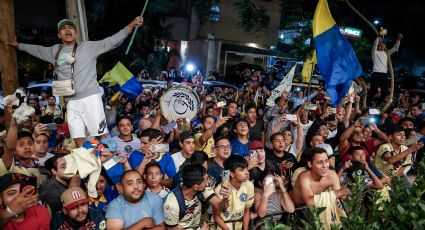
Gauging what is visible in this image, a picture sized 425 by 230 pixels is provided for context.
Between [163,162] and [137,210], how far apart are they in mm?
1225

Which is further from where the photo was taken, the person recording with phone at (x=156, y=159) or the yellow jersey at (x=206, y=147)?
the yellow jersey at (x=206, y=147)

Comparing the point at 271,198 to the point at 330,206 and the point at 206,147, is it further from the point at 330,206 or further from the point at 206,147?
the point at 206,147

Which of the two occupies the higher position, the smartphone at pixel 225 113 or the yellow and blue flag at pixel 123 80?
the yellow and blue flag at pixel 123 80

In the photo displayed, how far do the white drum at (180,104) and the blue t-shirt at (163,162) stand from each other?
4.35 feet

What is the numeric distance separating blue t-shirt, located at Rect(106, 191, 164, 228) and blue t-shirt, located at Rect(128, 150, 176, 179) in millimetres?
902

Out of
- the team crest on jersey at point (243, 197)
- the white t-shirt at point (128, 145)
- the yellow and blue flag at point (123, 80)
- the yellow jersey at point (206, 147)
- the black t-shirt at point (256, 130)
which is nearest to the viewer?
the team crest on jersey at point (243, 197)

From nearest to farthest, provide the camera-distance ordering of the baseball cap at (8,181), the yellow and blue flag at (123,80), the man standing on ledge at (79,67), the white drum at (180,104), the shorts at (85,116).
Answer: the baseball cap at (8,181) < the man standing on ledge at (79,67) < the shorts at (85,116) < the white drum at (180,104) < the yellow and blue flag at (123,80)

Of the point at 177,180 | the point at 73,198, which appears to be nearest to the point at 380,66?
the point at 177,180

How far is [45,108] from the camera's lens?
973 cm

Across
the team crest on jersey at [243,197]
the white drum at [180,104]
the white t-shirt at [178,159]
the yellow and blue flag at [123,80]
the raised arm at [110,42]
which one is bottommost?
the team crest on jersey at [243,197]

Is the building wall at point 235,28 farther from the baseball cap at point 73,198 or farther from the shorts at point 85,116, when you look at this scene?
the baseball cap at point 73,198

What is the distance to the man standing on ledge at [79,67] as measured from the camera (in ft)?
13.5

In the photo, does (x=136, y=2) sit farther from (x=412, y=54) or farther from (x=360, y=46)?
(x=412, y=54)

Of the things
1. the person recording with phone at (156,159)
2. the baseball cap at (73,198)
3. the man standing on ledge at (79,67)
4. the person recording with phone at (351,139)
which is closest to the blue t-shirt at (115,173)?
the person recording with phone at (156,159)
